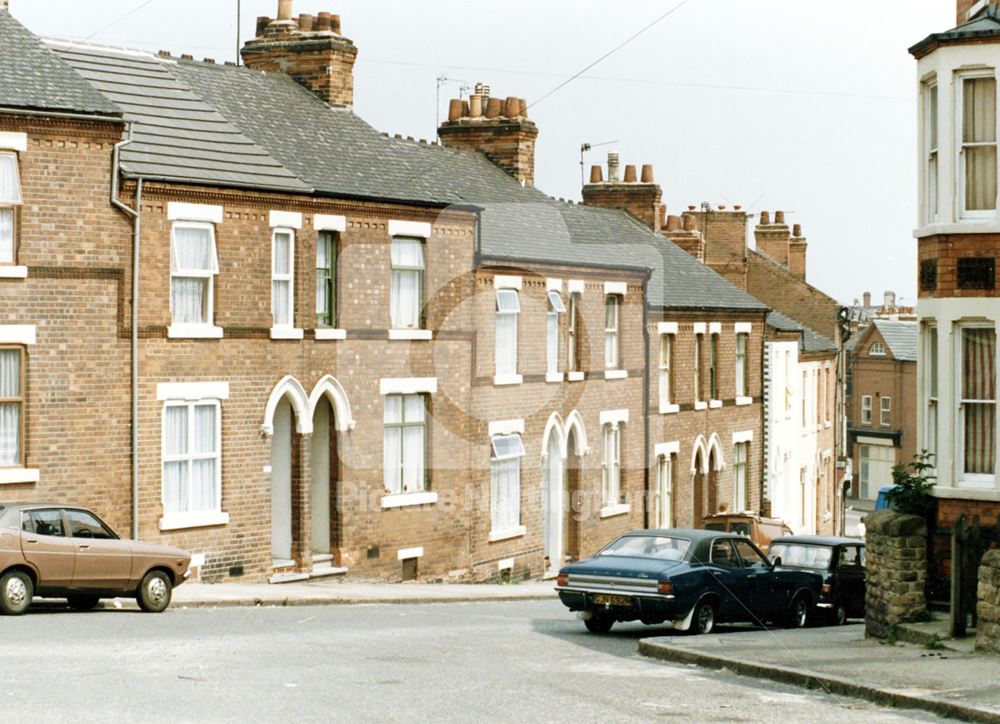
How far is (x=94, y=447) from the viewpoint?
26.3m

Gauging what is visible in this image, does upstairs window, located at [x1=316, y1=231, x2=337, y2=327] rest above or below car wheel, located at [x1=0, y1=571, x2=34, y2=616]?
above

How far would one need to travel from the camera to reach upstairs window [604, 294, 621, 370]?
40.9m

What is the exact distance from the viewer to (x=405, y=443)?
3238cm

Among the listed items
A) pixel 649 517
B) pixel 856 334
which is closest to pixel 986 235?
pixel 649 517

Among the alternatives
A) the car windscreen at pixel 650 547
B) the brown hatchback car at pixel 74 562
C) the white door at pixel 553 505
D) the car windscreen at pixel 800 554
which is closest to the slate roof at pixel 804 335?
the white door at pixel 553 505

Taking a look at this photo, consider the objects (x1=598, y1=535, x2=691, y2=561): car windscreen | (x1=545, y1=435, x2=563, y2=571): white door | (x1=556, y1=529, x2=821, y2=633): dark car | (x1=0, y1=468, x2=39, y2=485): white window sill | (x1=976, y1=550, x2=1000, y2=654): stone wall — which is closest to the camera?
(x1=976, y1=550, x2=1000, y2=654): stone wall

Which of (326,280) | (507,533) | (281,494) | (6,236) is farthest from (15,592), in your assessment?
(507,533)

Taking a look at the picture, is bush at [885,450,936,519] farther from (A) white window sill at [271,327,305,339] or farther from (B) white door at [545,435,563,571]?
(B) white door at [545,435,563,571]

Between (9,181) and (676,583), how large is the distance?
12.4 m

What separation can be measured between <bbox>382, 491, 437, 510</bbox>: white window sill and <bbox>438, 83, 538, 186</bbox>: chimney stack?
41.9 feet

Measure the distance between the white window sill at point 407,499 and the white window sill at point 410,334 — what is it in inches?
124

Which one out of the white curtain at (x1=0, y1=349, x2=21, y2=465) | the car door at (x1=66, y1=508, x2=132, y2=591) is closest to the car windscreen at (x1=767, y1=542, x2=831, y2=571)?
the car door at (x1=66, y1=508, x2=132, y2=591)

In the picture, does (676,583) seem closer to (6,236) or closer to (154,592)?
(154,592)

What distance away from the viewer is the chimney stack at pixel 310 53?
118 ft
